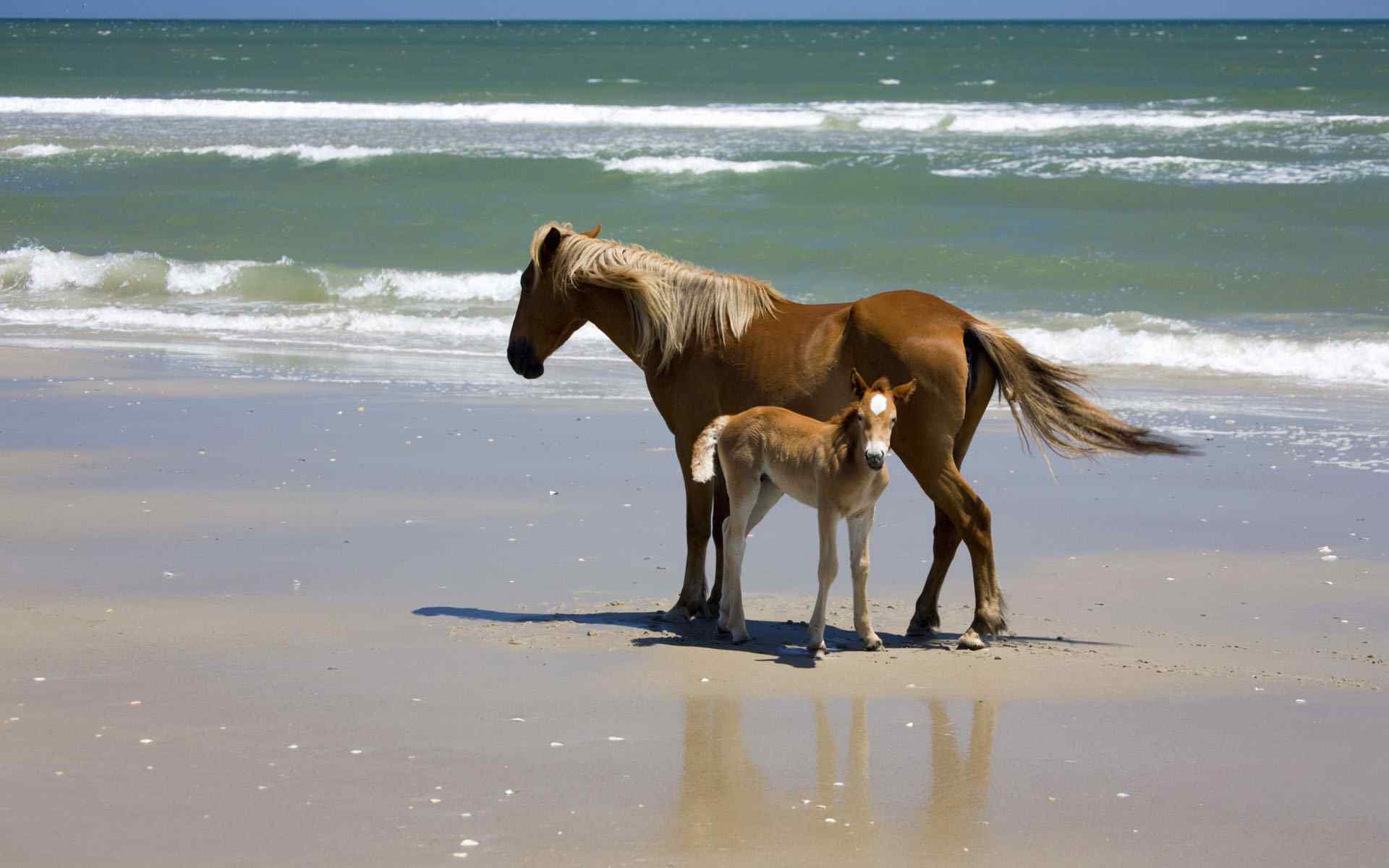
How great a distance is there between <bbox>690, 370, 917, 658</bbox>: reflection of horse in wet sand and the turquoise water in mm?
5830

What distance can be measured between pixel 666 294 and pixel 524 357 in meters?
0.76

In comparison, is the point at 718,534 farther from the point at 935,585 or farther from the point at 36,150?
the point at 36,150

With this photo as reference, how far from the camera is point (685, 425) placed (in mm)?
6266

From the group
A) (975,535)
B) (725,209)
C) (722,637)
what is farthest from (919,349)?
(725,209)

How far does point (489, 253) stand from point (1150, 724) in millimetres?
15287

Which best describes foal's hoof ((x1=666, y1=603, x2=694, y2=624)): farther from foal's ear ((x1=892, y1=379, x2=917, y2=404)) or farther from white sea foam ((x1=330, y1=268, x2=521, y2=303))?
white sea foam ((x1=330, y1=268, x2=521, y2=303))

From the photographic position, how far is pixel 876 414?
5.12 meters

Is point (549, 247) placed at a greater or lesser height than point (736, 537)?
greater

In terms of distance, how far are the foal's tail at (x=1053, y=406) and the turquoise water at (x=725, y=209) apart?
238 inches

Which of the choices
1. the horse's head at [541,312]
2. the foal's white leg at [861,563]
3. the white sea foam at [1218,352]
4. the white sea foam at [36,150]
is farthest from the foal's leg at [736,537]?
the white sea foam at [36,150]

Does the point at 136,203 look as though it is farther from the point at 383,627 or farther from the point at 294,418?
the point at 383,627

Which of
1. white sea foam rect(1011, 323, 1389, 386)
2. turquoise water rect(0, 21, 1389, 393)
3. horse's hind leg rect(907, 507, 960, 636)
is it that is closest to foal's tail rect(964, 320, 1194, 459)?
horse's hind leg rect(907, 507, 960, 636)

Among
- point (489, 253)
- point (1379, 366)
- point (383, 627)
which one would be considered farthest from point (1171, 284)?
point (383, 627)

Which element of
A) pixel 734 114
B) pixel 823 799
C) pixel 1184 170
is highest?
pixel 734 114
